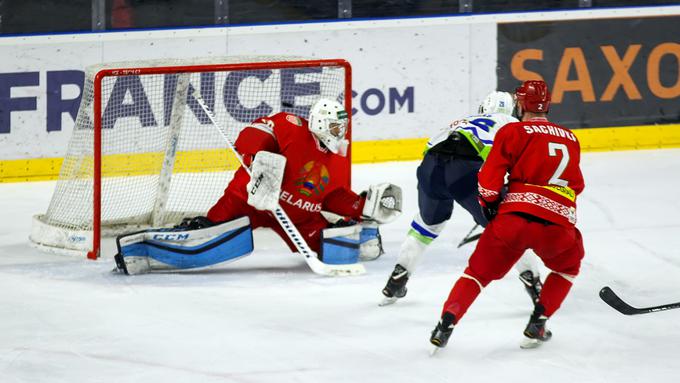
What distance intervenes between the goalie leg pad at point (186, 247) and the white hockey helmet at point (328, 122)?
504mm

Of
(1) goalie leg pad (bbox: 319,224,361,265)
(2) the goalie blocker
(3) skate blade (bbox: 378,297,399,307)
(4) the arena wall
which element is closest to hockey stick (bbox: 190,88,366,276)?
(1) goalie leg pad (bbox: 319,224,361,265)

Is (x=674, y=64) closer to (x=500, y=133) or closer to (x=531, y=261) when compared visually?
(x=531, y=261)

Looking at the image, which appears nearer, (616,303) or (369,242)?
(616,303)

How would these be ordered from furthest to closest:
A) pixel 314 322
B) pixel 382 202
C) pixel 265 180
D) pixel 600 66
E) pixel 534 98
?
pixel 600 66 < pixel 382 202 < pixel 265 180 < pixel 314 322 < pixel 534 98

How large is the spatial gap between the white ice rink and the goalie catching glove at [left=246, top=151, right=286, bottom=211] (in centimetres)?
36

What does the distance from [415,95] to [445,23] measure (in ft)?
1.67

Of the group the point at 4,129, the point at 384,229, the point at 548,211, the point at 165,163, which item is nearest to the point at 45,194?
the point at 4,129

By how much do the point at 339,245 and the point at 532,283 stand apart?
111 centimetres

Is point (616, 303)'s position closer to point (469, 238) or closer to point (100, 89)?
point (469, 238)

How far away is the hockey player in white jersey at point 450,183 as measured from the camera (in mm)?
5062

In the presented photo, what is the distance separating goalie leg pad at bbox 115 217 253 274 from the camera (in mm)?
5766

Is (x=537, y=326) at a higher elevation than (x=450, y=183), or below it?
below

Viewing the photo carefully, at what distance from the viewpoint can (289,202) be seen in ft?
19.4

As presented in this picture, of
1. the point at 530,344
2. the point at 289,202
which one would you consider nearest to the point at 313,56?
the point at 289,202
